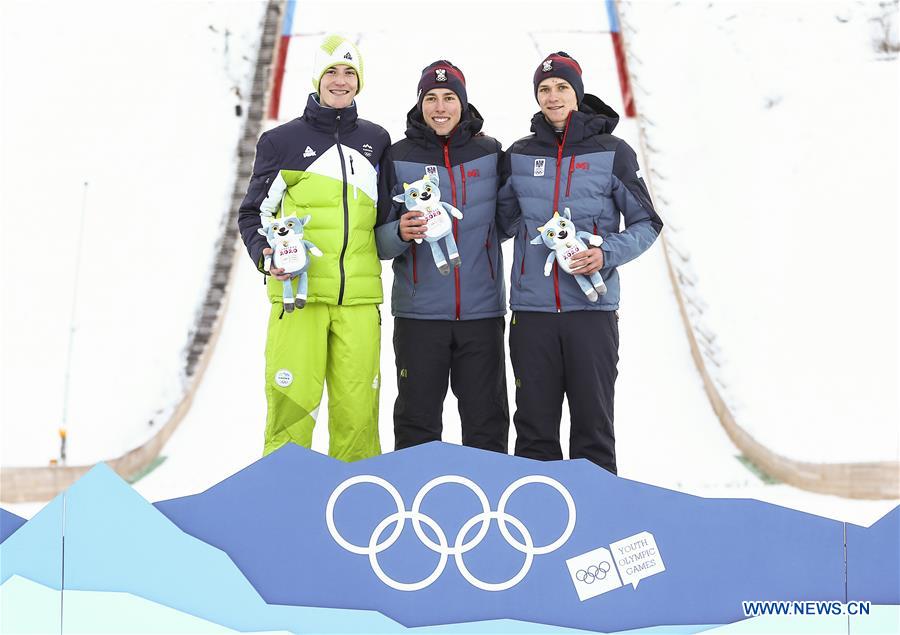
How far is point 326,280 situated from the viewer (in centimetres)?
349

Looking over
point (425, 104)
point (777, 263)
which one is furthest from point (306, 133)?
point (777, 263)

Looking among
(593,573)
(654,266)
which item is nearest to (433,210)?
(593,573)

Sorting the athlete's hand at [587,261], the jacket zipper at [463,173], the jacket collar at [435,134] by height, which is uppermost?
the jacket collar at [435,134]

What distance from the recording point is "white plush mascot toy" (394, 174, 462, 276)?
346cm

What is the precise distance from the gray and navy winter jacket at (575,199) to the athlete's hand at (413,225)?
1.29 ft

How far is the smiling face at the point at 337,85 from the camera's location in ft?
11.8

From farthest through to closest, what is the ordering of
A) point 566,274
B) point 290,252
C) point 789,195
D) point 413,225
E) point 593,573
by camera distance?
point 789,195, point 566,274, point 413,225, point 290,252, point 593,573

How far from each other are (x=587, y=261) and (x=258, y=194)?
1253mm

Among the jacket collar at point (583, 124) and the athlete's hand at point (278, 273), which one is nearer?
the athlete's hand at point (278, 273)

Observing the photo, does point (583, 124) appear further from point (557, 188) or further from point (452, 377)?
point (452, 377)

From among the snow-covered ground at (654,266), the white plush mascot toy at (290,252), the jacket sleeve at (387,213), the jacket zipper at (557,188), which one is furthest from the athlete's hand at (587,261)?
the snow-covered ground at (654,266)

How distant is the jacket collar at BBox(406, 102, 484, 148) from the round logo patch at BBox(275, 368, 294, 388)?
40.0 inches

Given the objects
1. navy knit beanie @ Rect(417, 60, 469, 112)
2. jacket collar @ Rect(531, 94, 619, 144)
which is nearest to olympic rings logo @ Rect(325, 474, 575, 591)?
jacket collar @ Rect(531, 94, 619, 144)

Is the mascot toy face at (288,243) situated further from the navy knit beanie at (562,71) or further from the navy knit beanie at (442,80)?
the navy knit beanie at (562,71)
